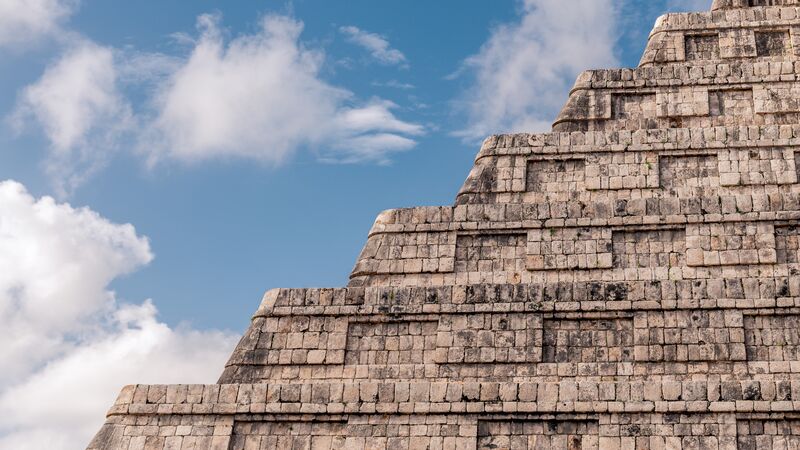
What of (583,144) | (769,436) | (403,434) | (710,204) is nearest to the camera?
(769,436)

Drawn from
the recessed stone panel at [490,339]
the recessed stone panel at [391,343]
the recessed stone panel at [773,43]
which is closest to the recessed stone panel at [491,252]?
the recessed stone panel at [490,339]

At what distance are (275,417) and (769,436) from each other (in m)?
6.94

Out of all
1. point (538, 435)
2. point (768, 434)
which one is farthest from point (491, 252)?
point (768, 434)

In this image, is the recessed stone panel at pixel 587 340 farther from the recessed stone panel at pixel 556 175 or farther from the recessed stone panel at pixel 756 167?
the recessed stone panel at pixel 756 167

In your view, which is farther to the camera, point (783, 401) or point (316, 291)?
point (316, 291)

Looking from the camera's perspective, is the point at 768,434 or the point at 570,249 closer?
the point at 768,434

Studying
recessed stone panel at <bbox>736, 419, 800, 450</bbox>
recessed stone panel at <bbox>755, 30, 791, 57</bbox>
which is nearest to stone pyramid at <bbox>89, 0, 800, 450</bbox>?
recessed stone panel at <bbox>736, 419, 800, 450</bbox>

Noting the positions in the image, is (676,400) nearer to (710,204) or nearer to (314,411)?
(710,204)

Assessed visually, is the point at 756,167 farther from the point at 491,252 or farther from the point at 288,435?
the point at 288,435

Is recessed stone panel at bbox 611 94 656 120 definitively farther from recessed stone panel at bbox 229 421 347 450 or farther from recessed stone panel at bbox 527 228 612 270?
recessed stone panel at bbox 229 421 347 450

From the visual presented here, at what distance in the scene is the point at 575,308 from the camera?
15703 millimetres

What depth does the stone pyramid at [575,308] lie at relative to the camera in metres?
14.7

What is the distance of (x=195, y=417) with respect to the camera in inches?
622

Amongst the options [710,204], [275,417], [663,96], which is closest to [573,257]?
[710,204]
